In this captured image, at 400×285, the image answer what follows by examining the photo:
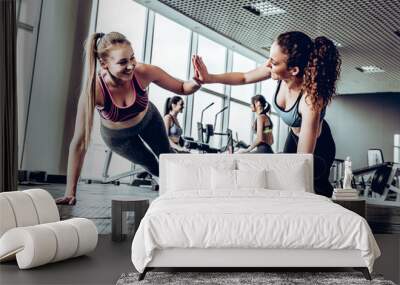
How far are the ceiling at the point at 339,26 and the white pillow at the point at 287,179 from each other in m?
1.26

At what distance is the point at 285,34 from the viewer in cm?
563

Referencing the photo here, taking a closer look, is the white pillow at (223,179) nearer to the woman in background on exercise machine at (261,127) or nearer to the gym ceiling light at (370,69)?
the woman in background on exercise machine at (261,127)

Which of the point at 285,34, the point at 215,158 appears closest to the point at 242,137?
the point at 215,158

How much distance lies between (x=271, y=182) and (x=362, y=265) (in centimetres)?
167

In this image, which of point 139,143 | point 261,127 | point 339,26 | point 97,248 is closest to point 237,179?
point 261,127

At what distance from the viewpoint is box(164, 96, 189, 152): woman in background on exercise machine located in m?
5.71

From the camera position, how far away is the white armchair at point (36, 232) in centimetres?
370

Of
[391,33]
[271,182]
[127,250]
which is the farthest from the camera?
[391,33]

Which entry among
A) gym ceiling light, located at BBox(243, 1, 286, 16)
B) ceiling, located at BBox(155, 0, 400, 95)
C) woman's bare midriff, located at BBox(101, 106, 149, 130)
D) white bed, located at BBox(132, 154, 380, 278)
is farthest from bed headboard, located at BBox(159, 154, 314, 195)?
gym ceiling light, located at BBox(243, 1, 286, 16)

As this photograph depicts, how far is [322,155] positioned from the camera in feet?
18.4

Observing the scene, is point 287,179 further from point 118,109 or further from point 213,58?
point 118,109

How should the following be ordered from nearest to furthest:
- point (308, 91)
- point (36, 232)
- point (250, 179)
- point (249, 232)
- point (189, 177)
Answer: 1. point (249, 232)
2. point (36, 232)
3. point (250, 179)
4. point (189, 177)
5. point (308, 91)

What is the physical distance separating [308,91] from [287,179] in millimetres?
1204

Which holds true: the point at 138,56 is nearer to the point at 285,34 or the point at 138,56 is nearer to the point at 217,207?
the point at 285,34
